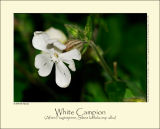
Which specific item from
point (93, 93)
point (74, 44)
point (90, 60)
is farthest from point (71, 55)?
point (93, 93)

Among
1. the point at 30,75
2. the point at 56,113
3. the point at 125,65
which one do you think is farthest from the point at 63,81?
the point at 125,65

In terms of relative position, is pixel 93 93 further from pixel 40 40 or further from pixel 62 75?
pixel 40 40

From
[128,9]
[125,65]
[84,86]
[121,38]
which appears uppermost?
[128,9]

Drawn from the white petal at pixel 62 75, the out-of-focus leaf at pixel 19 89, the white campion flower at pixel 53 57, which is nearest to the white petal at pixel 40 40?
the white campion flower at pixel 53 57

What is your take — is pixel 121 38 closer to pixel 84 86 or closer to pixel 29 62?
pixel 84 86

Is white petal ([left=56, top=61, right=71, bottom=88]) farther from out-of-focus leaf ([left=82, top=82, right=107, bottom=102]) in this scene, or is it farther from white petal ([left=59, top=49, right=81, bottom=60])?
out-of-focus leaf ([left=82, top=82, right=107, bottom=102])
